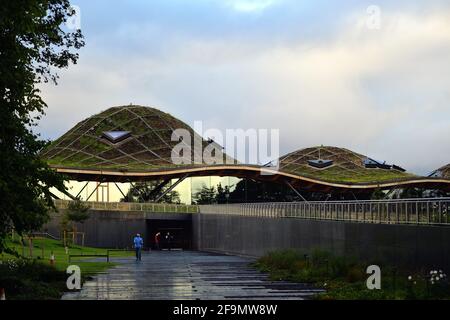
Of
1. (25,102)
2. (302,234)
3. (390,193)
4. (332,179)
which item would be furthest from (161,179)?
(25,102)

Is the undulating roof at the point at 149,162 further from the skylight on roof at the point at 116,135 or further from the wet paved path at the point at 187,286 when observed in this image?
the wet paved path at the point at 187,286

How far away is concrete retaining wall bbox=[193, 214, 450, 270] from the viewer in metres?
20.3

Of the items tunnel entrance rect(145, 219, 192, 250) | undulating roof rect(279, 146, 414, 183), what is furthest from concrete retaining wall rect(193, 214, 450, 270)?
undulating roof rect(279, 146, 414, 183)

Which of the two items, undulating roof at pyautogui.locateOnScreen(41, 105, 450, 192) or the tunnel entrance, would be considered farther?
undulating roof at pyautogui.locateOnScreen(41, 105, 450, 192)

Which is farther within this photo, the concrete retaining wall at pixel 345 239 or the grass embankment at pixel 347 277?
the concrete retaining wall at pixel 345 239

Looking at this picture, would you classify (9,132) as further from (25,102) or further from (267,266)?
(267,266)

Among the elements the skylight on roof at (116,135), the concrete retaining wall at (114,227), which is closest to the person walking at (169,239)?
the concrete retaining wall at (114,227)

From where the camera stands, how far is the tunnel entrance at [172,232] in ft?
236

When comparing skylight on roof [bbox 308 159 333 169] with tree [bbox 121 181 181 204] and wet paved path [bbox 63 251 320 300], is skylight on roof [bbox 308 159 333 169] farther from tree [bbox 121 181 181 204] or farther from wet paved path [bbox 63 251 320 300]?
wet paved path [bbox 63 251 320 300]

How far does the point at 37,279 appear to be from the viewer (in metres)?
23.0

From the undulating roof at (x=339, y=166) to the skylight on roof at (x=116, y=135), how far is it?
29.4 m

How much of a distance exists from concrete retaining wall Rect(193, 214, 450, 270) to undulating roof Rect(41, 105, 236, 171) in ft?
174

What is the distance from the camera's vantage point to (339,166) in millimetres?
147125

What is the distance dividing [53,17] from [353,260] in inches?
510
